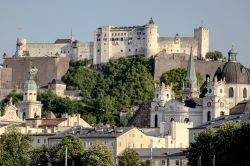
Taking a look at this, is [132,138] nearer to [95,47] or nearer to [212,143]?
[212,143]

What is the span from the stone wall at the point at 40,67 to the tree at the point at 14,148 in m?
69.2

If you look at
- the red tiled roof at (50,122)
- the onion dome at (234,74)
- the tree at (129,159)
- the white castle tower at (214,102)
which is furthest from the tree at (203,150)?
the onion dome at (234,74)

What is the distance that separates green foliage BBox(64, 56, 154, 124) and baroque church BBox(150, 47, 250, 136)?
829 inches

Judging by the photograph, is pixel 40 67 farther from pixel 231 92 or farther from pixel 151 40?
pixel 231 92

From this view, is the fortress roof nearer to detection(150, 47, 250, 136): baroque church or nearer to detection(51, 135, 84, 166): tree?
detection(150, 47, 250, 136): baroque church

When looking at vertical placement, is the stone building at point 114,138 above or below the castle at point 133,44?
below

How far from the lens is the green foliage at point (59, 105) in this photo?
6491 inches

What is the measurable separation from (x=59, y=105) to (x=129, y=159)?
5915 centimetres

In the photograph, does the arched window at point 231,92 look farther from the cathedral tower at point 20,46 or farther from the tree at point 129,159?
the cathedral tower at point 20,46

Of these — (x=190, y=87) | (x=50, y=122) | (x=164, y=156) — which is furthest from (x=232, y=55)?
(x=164, y=156)

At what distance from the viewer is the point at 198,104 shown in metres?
136

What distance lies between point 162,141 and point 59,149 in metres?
22.7

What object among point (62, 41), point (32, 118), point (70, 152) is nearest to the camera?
point (70, 152)

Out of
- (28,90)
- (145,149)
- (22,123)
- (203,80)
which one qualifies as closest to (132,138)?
(145,149)
